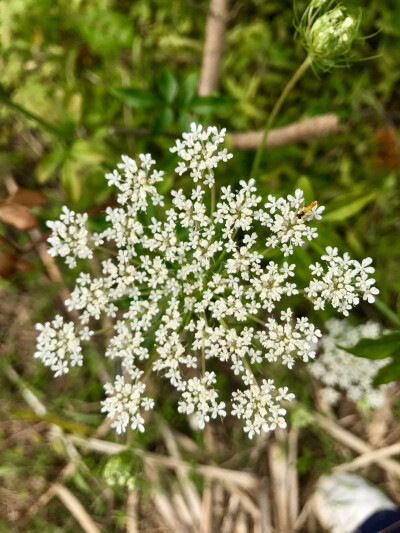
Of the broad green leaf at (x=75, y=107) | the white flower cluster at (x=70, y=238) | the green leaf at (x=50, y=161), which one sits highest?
the broad green leaf at (x=75, y=107)

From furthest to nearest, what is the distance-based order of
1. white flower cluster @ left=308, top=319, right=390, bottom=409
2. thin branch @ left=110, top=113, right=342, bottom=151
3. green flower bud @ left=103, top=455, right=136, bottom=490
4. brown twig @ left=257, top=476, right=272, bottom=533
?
1. brown twig @ left=257, top=476, right=272, bottom=533
2. white flower cluster @ left=308, top=319, right=390, bottom=409
3. thin branch @ left=110, top=113, right=342, bottom=151
4. green flower bud @ left=103, top=455, right=136, bottom=490

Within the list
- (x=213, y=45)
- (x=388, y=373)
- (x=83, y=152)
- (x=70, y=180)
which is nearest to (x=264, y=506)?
(x=388, y=373)

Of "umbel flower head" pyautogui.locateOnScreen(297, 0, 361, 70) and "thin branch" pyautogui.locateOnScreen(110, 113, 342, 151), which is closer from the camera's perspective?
"umbel flower head" pyautogui.locateOnScreen(297, 0, 361, 70)

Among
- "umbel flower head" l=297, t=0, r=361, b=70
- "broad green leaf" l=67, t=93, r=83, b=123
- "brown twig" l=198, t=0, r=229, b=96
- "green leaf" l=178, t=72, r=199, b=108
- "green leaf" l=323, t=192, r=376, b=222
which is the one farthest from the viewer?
"broad green leaf" l=67, t=93, r=83, b=123

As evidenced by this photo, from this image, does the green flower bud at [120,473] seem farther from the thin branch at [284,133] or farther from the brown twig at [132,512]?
the thin branch at [284,133]

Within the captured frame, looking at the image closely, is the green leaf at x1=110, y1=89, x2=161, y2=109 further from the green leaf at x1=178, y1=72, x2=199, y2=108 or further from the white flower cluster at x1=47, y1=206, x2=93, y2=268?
the white flower cluster at x1=47, y1=206, x2=93, y2=268

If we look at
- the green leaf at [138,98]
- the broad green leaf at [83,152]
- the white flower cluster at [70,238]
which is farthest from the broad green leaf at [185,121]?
the white flower cluster at [70,238]

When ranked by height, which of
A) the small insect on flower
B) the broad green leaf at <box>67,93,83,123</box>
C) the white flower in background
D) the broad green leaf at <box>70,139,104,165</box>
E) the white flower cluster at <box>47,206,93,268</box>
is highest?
the broad green leaf at <box>67,93,83,123</box>

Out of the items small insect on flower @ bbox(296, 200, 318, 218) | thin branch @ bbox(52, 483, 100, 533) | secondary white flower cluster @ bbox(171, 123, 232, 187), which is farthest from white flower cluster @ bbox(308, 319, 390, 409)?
thin branch @ bbox(52, 483, 100, 533)
